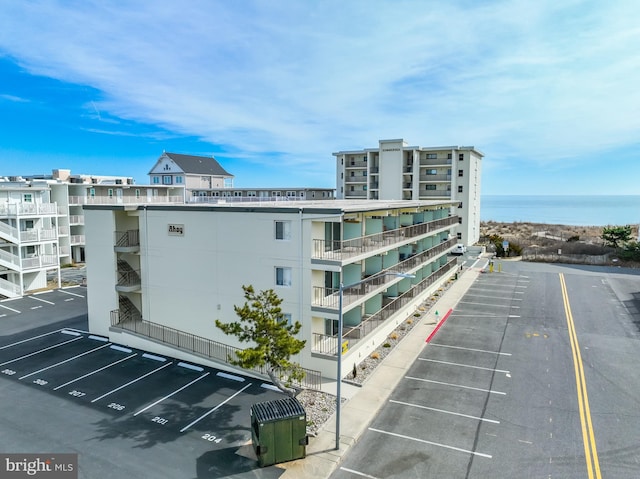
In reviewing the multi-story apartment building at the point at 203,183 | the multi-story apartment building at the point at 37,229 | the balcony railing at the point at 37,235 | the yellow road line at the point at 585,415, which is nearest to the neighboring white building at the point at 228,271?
the yellow road line at the point at 585,415

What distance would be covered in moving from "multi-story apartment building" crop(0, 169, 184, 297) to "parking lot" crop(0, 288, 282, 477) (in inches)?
536

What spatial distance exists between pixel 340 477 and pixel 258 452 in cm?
285

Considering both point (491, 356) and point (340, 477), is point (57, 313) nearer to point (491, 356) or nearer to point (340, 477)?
point (340, 477)

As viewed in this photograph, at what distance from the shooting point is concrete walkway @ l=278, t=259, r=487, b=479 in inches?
566

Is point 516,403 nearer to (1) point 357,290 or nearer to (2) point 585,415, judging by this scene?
(2) point 585,415

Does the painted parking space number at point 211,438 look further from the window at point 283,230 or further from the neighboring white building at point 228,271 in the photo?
the window at point 283,230

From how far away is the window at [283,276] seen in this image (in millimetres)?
21297

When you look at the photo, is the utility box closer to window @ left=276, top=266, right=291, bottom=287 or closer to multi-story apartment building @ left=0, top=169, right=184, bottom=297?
window @ left=276, top=266, right=291, bottom=287

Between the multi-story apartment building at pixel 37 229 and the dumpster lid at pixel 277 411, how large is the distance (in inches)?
1259

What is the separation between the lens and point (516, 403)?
18641 mm

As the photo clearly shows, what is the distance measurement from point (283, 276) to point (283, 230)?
91.2 inches

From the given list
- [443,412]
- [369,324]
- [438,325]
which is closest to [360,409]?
[443,412]

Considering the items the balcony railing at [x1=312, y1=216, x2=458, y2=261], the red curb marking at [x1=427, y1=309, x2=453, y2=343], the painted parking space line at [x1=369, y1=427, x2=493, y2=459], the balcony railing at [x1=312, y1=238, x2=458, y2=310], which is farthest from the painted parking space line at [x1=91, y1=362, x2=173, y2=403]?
the red curb marking at [x1=427, y1=309, x2=453, y2=343]

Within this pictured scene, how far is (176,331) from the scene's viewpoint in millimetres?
24766
